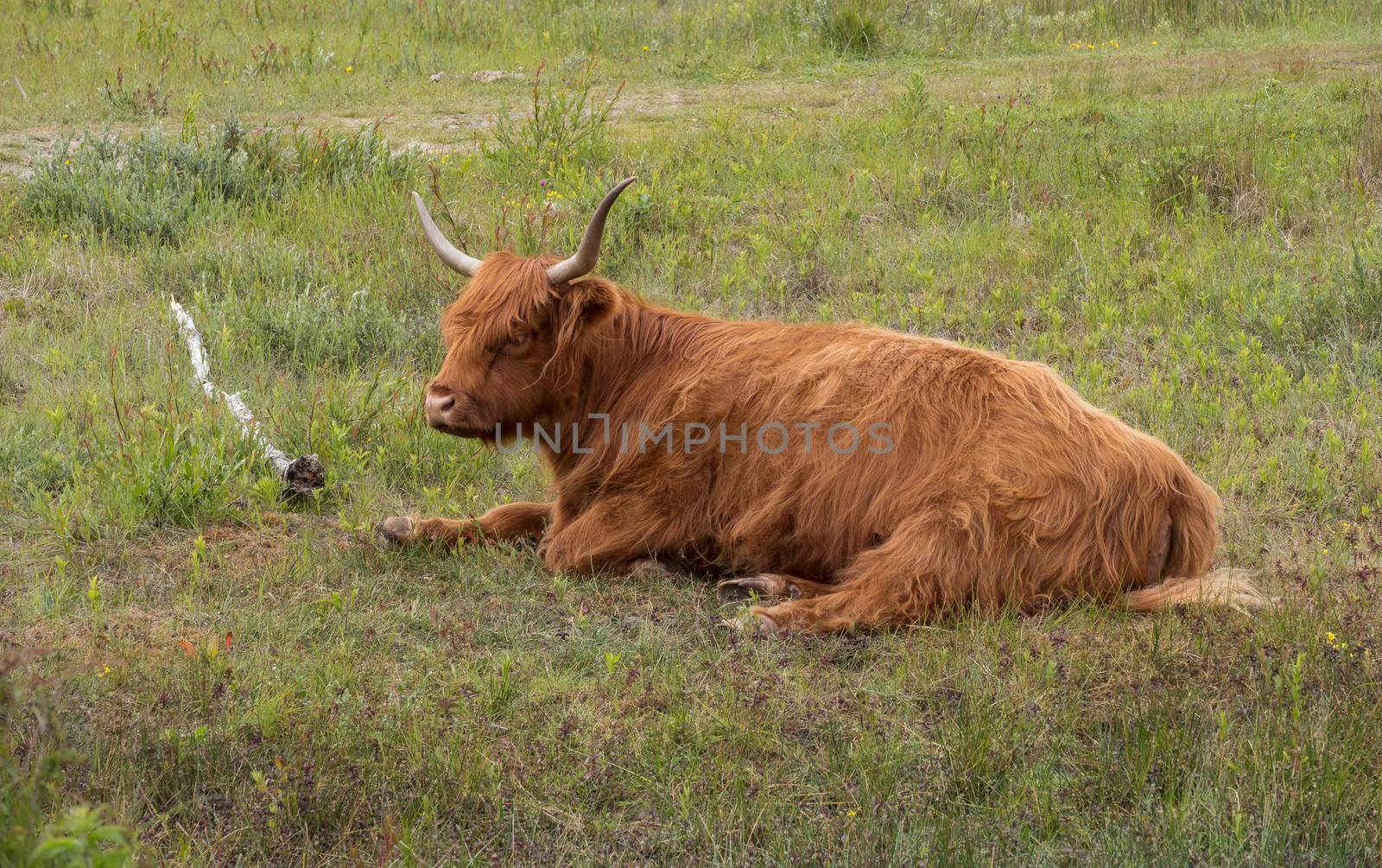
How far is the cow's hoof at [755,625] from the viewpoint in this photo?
13.4 feet

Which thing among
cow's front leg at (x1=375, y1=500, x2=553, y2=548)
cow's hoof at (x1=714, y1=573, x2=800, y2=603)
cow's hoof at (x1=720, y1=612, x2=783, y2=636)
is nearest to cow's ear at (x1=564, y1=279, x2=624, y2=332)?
cow's front leg at (x1=375, y1=500, x2=553, y2=548)

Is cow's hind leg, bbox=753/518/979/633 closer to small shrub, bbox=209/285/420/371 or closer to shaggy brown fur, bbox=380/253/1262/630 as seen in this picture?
shaggy brown fur, bbox=380/253/1262/630

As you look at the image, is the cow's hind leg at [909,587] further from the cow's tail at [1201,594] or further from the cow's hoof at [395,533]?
the cow's hoof at [395,533]

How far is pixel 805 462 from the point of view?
4453 mm

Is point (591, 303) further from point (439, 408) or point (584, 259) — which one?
point (439, 408)

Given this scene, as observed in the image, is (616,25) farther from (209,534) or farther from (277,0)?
(209,534)

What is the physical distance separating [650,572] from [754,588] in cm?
40

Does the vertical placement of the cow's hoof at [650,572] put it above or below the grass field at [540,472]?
below

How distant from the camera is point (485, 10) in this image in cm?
1396

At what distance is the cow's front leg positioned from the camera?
4.79 metres

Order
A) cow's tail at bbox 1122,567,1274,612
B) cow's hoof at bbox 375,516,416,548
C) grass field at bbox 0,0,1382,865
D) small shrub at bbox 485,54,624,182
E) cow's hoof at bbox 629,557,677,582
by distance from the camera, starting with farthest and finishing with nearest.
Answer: small shrub at bbox 485,54,624,182, cow's hoof at bbox 375,516,416,548, cow's hoof at bbox 629,557,677,582, cow's tail at bbox 1122,567,1274,612, grass field at bbox 0,0,1382,865

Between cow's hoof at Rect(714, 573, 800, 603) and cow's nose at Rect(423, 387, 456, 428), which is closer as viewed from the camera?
cow's hoof at Rect(714, 573, 800, 603)

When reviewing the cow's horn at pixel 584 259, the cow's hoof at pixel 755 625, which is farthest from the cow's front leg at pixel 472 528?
the cow's hoof at pixel 755 625

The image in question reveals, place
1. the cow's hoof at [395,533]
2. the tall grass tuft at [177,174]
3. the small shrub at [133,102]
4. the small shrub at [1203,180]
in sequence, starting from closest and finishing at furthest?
the cow's hoof at [395,533]
the small shrub at [1203,180]
the tall grass tuft at [177,174]
the small shrub at [133,102]
